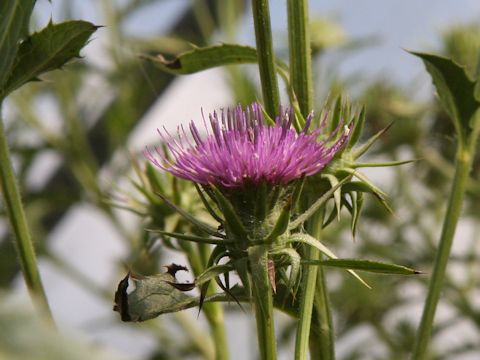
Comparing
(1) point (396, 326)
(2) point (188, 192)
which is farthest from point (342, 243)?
(2) point (188, 192)

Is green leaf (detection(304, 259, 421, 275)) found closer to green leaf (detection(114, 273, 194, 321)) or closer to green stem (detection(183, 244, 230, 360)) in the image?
green leaf (detection(114, 273, 194, 321))

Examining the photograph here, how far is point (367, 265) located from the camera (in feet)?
1.21

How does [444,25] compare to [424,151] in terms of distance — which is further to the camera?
[444,25]

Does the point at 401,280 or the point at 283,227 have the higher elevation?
the point at 283,227

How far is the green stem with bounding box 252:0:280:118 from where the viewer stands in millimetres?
407

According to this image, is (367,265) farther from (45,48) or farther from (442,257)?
(45,48)

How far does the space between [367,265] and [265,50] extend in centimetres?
11

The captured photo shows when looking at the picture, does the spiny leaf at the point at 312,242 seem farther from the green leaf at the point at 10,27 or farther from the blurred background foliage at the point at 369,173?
the blurred background foliage at the point at 369,173

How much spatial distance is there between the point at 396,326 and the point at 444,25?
2.24 feet

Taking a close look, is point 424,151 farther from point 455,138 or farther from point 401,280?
point 455,138

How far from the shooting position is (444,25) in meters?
1.73

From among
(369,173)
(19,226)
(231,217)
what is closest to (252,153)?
(231,217)

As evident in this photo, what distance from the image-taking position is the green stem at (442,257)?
1.49 ft

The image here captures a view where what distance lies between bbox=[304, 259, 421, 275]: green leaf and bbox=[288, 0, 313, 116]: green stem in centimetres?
10
